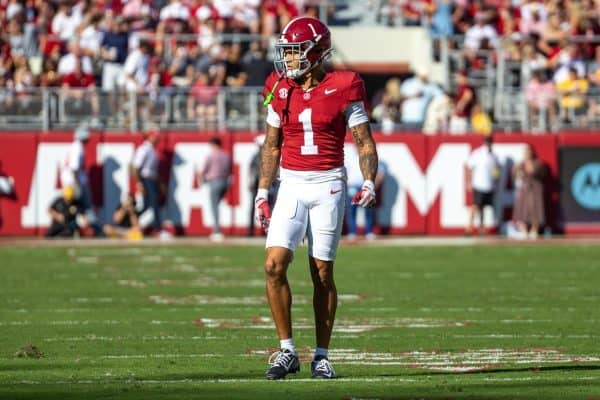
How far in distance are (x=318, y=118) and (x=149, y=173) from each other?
54.0ft

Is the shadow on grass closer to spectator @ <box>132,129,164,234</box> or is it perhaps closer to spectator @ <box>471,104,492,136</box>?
spectator @ <box>132,129,164,234</box>

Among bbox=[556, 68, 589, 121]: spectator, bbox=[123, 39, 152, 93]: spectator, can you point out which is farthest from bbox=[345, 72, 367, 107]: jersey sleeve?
bbox=[556, 68, 589, 121]: spectator

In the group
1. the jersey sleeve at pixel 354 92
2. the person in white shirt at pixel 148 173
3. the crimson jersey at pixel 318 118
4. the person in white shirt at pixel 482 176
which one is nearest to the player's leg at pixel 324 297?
the crimson jersey at pixel 318 118

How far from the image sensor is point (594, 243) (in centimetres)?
2444

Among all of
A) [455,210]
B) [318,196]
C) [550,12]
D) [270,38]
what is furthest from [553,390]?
[550,12]

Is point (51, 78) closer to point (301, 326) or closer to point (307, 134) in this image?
point (301, 326)

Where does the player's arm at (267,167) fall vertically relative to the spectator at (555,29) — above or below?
below

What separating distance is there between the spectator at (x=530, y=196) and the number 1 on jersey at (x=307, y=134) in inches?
A: 669

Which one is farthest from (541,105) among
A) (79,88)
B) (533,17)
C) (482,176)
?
(79,88)

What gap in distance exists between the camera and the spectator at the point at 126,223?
2597 centimetres

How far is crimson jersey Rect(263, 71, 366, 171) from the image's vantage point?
31.0 ft

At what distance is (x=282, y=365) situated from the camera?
9.12 meters

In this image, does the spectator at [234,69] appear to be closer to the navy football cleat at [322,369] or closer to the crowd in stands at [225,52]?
the crowd in stands at [225,52]

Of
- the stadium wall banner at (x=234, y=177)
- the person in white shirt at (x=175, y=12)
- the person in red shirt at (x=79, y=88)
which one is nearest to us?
the person in red shirt at (x=79, y=88)
